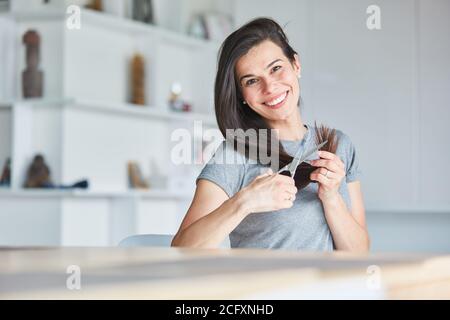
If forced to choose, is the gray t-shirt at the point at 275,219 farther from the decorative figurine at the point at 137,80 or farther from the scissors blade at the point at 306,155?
the decorative figurine at the point at 137,80

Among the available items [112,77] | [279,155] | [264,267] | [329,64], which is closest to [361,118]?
[329,64]

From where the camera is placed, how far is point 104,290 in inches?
16.4

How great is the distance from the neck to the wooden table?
960mm

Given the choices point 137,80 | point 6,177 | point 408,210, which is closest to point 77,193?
point 6,177

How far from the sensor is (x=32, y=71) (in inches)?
121

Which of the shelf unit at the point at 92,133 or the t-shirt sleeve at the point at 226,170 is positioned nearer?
the t-shirt sleeve at the point at 226,170

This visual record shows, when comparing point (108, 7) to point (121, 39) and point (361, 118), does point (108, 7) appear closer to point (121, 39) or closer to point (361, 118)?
point (121, 39)

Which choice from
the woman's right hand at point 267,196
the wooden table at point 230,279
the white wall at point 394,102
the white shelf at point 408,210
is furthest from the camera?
the white wall at point 394,102

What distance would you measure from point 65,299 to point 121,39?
3.13 meters

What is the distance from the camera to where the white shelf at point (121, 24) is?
3.12 meters

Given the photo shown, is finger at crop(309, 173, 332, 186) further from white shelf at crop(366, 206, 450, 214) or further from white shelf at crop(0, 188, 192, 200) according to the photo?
white shelf at crop(0, 188, 192, 200)

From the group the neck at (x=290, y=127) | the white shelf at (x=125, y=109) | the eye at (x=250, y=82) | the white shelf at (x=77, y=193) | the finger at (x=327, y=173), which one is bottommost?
the white shelf at (x=77, y=193)

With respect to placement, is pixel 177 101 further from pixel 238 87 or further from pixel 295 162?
pixel 295 162

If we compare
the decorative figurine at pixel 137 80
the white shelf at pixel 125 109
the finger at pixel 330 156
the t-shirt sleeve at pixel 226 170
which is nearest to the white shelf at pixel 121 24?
the decorative figurine at pixel 137 80
